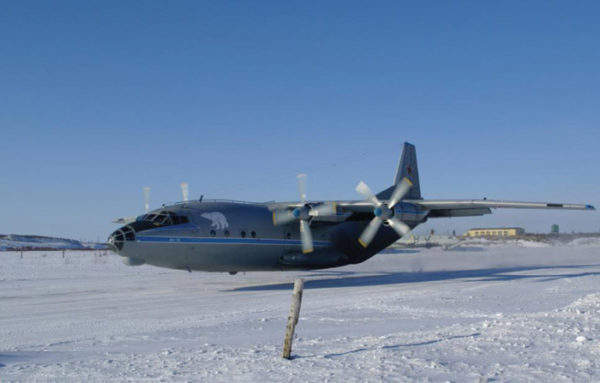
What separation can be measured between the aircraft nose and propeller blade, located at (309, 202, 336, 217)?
26.5ft

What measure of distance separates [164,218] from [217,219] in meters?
2.30

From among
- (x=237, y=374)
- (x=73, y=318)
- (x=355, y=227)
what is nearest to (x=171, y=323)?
(x=73, y=318)

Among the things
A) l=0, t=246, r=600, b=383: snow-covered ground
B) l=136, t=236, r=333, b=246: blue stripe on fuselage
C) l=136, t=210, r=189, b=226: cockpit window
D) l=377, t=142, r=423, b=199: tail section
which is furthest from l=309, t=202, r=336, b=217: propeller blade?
l=377, t=142, r=423, b=199: tail section

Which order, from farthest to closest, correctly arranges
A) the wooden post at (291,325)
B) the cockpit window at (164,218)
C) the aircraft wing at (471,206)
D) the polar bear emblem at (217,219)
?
the aircraft wing at (471,206) → the polar bear emblem at (217,219) → the cockpit window at (164,218) → the wooden post at (291,325)

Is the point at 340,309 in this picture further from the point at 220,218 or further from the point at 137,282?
the point at 137,282

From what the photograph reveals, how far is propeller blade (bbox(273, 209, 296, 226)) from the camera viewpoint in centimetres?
2461

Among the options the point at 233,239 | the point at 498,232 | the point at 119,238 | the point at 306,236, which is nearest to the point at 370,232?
the point at 306,236

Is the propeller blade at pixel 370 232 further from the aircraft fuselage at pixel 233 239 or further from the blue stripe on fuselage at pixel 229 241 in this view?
the blue stripe on fuselage at pixel 229 241

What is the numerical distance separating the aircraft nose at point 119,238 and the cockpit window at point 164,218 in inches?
42.5

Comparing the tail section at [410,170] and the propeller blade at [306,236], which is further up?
the tail section at [410,170]

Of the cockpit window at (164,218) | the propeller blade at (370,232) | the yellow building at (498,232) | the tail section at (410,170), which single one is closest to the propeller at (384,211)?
the propeller blade at (370,232)

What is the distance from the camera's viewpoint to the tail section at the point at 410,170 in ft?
104

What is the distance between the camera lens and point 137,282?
26141 millimetres

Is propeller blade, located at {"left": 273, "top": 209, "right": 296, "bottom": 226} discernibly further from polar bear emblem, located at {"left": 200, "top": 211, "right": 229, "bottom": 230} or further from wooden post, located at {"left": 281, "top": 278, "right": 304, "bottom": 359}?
wooden post, located at {"left": 281, "top": 278, "right": 304, "bottom": 359}
